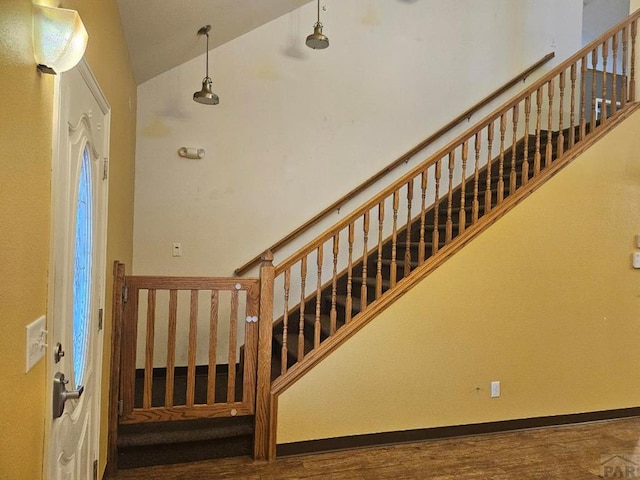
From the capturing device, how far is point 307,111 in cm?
385

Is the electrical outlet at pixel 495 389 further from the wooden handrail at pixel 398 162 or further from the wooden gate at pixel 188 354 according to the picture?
the wooden handrail at pixel 398 162

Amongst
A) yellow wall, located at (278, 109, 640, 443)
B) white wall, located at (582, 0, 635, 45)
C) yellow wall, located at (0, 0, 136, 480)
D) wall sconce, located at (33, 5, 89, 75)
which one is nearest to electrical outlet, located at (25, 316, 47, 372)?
yellow wall, located at (0, 0, 136, 480)

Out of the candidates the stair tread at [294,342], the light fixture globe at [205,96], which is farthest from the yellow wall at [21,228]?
the stair tread at [294,342]

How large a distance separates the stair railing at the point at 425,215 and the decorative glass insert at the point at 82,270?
3.72ft

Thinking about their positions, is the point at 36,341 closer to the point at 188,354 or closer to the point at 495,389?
the point at 188,354

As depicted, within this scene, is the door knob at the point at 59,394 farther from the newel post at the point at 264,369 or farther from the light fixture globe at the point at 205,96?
the light fixture globe at the point at 205,96

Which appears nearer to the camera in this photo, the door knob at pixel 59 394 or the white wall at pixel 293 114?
the door knob at pixel 59 394

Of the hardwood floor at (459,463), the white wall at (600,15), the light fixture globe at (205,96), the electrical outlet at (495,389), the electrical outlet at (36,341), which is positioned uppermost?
the white wall at (600,15)

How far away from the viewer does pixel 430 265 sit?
2.94 m

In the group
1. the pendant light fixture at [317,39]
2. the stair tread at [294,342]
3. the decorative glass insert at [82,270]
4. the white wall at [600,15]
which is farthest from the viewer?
the white wall at [600,15]

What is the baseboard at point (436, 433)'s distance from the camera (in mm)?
2701

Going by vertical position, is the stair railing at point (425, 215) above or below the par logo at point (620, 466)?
above

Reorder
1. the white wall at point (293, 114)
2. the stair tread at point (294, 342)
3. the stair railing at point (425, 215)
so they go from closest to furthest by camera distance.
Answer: the stair railing at point (425, 215) → the stair tread at point (294, 342) → the white wall at point (293, 114)

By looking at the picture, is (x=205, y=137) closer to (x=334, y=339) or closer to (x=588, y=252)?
(x=334, y=339)
